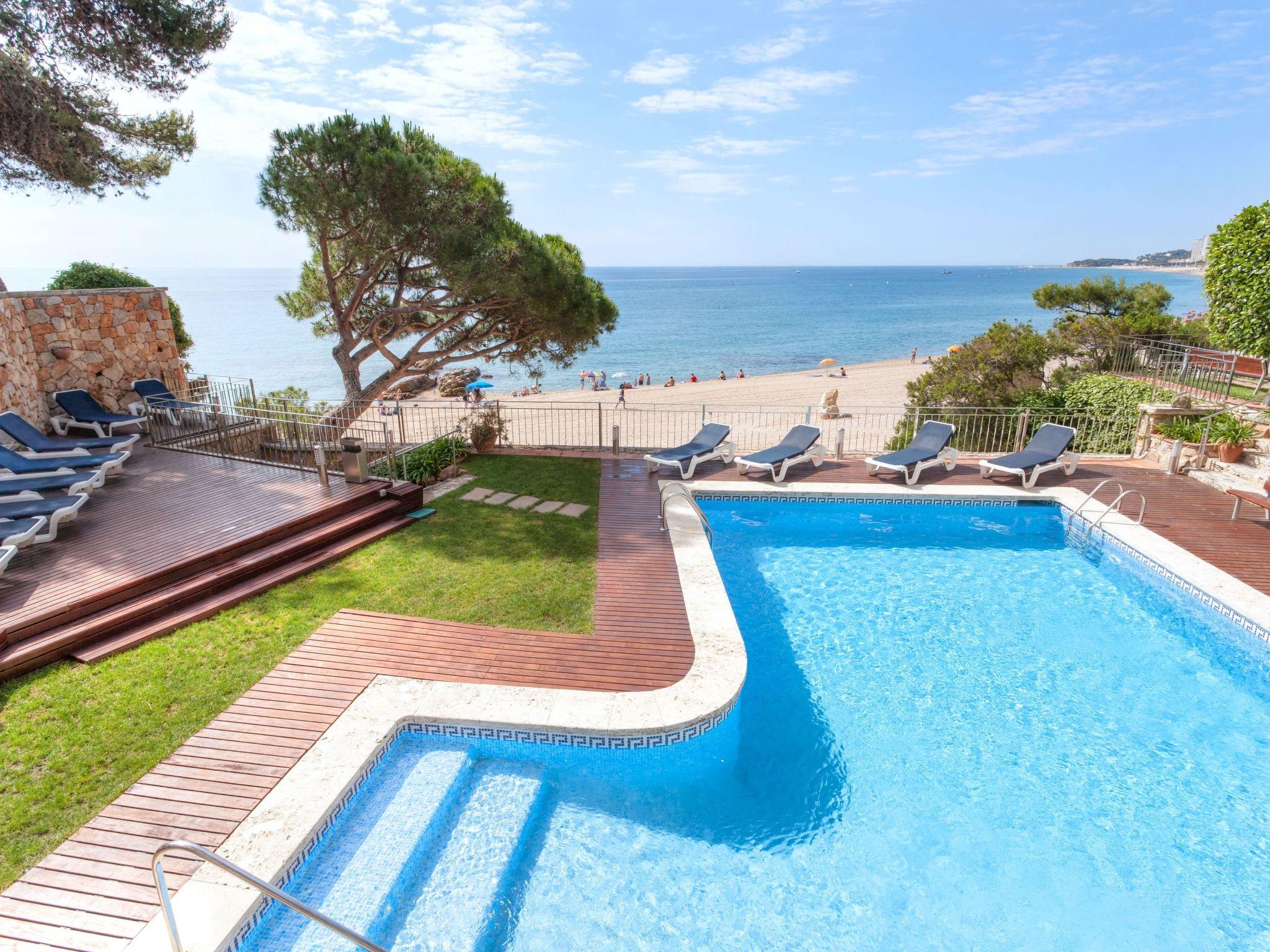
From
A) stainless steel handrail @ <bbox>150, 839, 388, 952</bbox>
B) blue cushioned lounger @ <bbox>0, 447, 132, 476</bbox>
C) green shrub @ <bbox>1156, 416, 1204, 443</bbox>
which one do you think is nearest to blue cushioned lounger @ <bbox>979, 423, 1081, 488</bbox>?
green shrub @ <bbox>1156, 416, 1204, 443</bbox>

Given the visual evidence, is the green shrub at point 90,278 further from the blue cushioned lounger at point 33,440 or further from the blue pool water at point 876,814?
the blue pool water at point 876,814

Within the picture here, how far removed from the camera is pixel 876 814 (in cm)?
501

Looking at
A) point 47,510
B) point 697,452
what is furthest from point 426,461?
point 47,510

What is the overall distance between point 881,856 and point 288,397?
55.1ft

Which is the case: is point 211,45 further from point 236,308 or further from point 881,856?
point 236,308

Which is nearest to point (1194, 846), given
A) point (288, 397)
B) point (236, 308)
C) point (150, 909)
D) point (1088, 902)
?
point (1088, 902)

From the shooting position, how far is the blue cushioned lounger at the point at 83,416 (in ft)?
36.1

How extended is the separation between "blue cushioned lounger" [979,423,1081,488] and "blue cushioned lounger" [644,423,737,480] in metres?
4.64

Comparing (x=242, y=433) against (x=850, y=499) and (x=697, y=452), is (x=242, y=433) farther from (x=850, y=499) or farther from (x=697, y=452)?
(x=850, y=499)

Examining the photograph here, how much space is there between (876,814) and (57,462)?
1078 centimetres

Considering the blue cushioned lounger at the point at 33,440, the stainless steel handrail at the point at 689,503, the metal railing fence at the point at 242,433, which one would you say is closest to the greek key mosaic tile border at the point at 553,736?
the stainless steel handrail at the point at 689,503

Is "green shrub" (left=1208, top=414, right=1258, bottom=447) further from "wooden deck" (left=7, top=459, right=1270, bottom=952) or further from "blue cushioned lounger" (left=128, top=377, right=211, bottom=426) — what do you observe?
"blue cushioned lounger" (left=128, top=377, right=211, bottom=426)

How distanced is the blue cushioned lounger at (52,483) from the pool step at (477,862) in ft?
23.2

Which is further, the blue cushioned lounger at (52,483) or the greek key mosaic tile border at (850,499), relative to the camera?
the greek key mosaic tile border at (850,499)
